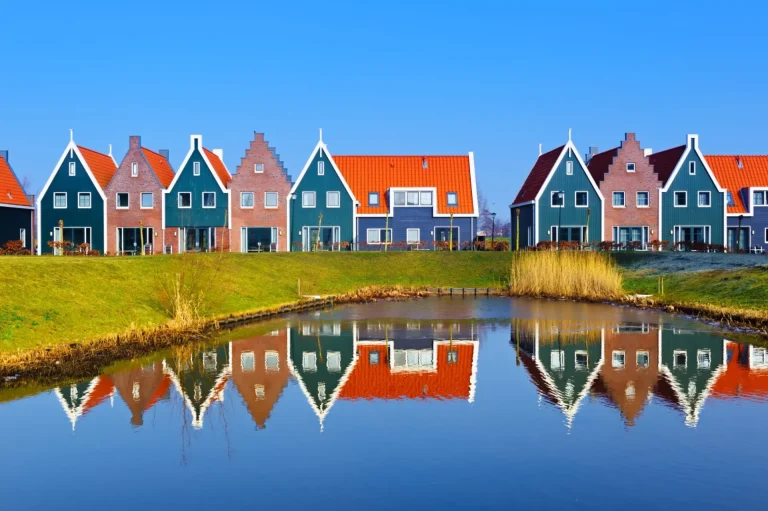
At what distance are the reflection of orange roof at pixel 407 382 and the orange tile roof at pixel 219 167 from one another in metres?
38.1

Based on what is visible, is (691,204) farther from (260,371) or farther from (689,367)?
(260,371)

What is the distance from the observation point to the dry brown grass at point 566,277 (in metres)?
36.0

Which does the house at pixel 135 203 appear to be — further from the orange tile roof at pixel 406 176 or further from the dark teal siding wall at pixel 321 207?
the orange tile roof at pixel 406 176

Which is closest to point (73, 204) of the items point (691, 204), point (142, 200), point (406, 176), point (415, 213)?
point (142, 200)

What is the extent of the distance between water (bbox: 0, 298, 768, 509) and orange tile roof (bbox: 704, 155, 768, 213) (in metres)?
39.0

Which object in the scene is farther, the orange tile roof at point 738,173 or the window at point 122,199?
the orange tile roof at point 738,173

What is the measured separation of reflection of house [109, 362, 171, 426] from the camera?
1465cm

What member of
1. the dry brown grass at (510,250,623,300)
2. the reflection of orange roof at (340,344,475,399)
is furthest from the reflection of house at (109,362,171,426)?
the dry brown grass at (510,250,623,300)

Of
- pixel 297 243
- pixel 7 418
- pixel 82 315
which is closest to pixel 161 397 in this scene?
pixel 7 418

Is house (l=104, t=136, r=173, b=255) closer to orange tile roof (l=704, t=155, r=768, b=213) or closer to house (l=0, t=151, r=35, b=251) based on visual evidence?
house (l=0, t=151, r=35, b=251)

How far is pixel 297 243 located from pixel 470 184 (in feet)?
44.9

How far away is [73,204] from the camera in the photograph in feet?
175

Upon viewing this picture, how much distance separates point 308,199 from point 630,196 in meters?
23.2

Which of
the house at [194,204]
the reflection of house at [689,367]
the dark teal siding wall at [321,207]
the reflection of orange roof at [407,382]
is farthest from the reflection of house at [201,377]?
the house at [194,204]
